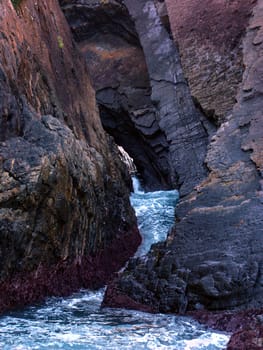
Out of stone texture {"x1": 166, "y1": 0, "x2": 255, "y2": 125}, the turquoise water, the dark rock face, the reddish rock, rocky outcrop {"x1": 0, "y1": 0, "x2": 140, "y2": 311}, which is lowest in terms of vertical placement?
the dark rock face

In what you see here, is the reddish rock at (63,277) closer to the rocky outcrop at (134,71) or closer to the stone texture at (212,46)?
the stone texture at (212,46)

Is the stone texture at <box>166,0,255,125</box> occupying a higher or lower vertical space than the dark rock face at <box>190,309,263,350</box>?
higher

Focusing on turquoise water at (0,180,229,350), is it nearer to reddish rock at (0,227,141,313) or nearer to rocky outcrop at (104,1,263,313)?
reddish rock at (0,227,141,313)

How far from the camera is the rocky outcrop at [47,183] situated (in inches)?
207

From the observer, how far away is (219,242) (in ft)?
18.4

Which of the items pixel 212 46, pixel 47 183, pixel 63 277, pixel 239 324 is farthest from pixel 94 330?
pixel 212 46

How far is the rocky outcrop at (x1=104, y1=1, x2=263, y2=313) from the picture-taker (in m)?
4.91

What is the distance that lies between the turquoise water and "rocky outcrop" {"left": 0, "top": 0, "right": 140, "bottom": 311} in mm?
419

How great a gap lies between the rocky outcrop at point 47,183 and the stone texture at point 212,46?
270 cm

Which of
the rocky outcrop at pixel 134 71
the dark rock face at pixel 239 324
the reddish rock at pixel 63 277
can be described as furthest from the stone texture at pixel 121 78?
the dark rock face at pixel 239 324

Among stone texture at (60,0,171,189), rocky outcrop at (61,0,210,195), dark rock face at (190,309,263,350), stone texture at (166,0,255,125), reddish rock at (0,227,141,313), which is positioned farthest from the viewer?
stone texture at (60,0,171,189)

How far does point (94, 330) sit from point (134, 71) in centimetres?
1371

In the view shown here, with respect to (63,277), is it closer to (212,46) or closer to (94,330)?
(94,330)

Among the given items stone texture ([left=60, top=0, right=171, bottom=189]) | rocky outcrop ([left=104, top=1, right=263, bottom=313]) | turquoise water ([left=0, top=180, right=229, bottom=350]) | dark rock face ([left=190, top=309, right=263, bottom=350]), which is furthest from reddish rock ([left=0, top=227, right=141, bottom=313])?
stone texture ([left=60, top=0, right=171, bottom=189])
